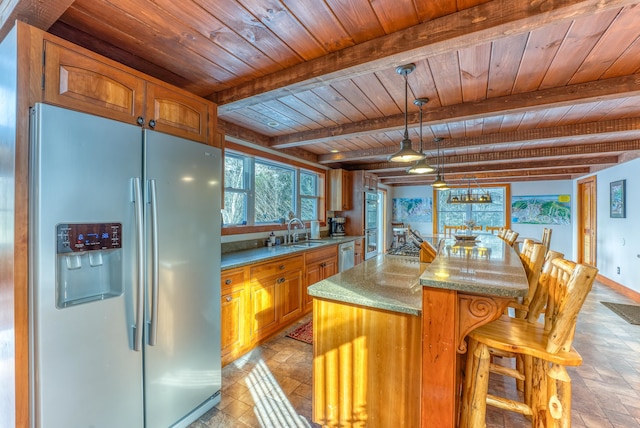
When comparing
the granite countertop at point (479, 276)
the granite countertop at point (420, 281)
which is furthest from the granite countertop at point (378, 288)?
the granite countertop at point (479, 276)

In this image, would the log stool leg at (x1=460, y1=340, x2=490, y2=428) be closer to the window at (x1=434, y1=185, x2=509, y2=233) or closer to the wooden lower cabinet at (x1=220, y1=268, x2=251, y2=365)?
the wooden lower cabinet at (x1=220, y1=268, x2=251, y2=365)

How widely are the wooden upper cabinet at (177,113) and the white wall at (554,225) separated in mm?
8003

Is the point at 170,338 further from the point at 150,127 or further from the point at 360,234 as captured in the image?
the point at 360,234

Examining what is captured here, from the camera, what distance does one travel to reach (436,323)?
1344 mm

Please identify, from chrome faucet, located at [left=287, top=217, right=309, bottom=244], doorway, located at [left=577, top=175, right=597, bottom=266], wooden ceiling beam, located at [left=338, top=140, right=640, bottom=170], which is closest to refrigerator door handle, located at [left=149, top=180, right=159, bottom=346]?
chrome faucet, located at [left=287, top=217, right=309, bottom=244]

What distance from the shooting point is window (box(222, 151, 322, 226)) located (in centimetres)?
337

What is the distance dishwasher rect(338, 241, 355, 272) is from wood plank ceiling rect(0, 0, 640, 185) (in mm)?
2126

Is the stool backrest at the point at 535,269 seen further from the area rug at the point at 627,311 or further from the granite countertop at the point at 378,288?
the area rug at the point at 627,311

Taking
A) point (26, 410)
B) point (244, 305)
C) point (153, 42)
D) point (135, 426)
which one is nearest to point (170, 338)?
point (135, 426)

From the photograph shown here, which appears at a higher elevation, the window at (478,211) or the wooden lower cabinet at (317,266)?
the window at (478,211)

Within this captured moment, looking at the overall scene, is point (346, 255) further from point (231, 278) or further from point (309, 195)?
point (231, 278)

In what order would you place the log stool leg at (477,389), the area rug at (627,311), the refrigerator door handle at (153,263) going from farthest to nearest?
the area rug at (627,311) → the refrigerator door handle at (153,263) → the log stool leg at (477,389)

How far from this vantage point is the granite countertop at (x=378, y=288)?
1.48 m

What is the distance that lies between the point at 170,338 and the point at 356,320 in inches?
43.8
